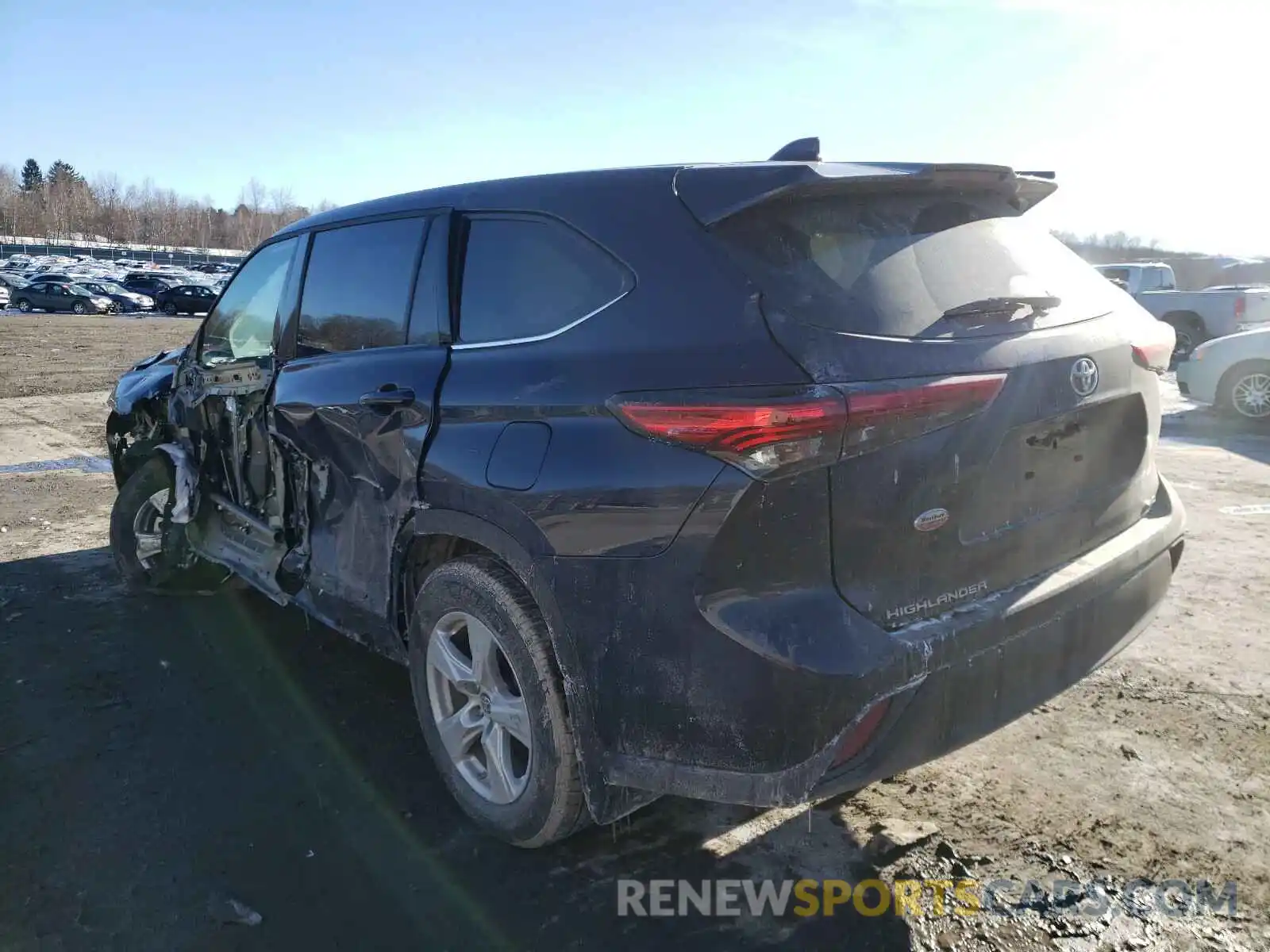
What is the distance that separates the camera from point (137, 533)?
16.8 ft

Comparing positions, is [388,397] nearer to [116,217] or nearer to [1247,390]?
[1247,390]

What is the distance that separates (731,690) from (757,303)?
94cm

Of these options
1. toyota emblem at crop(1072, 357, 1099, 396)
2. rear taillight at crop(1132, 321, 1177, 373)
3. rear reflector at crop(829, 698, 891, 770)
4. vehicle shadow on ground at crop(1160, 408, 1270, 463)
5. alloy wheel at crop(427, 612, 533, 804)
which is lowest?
alloy wheel at crop(427, 612, 533, 804)

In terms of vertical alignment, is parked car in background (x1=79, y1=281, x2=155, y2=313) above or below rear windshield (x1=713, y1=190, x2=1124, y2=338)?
below

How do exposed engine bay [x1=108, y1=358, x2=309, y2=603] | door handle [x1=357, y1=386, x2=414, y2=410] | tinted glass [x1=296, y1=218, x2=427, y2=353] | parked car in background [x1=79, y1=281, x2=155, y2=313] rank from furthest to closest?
parked car in background [x1=79, y1=281, x2=155, y2=313] → exposed engine bay [x1=108, y1=358, x2=309, y2=603] → tinted glass [x1=296, y1=218, x2=427, y2=353] → door handle [x1=357, y1=386, x2=414, y2=410]

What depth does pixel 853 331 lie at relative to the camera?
223 centimetres

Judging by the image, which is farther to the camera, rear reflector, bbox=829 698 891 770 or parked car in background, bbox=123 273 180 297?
parked car in background, bbox=123 273 180 297

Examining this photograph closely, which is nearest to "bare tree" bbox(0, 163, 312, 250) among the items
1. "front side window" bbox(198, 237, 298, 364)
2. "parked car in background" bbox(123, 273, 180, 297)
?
"parked car in background" bbox(123, 273, 180, 297)

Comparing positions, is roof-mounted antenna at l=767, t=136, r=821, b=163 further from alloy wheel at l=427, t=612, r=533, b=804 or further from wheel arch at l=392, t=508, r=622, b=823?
alloy wheel at l=427, t=612, r=533, b=804

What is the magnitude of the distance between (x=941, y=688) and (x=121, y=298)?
45.8 metres

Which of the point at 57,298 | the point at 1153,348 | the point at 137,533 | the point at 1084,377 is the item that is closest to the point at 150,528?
the point at 137,533

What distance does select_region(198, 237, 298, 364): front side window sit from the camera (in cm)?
414

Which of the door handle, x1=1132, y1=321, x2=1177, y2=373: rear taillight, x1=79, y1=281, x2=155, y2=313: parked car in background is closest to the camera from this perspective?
x1=1132, y1=321, x2=1177, y2=373: rear taillight

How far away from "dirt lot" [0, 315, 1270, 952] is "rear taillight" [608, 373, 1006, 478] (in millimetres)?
1315
